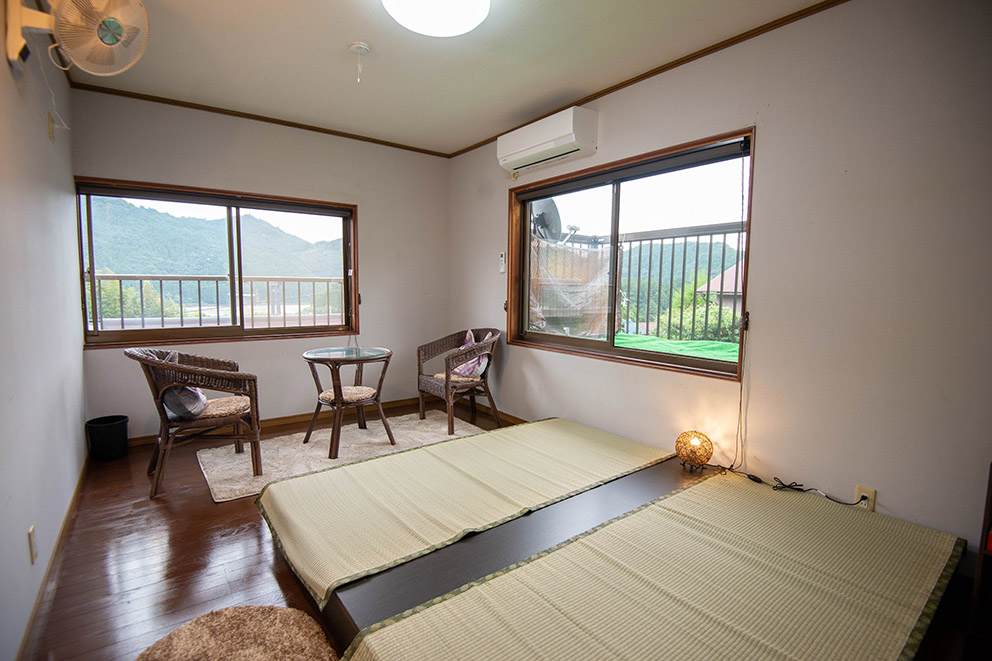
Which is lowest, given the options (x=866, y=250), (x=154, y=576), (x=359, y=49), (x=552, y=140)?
(x=154, y=576)

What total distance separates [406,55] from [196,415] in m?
2.56

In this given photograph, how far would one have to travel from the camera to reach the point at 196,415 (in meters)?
2.85

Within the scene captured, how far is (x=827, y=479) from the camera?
7.55ft

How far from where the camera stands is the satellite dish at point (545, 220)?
13.1 ft

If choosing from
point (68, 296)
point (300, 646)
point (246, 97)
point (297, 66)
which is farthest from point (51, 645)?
point (246, 97)

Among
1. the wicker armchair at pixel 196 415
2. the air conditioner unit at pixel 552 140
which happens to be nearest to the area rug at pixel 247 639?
the wicker armchair at pixel 196 415

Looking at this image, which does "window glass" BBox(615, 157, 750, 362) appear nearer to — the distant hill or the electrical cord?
the electrical cord

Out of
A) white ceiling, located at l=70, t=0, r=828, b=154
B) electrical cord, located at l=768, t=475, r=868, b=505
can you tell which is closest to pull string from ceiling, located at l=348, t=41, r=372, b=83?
white ceiling, located at l=70, t=0, r=828, b=154

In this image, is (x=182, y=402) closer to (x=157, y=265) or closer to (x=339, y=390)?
(x=339, y=390)

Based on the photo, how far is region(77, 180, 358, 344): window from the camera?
11.5 ft

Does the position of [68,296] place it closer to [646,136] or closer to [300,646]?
[300,646]

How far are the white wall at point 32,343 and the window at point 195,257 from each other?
2.04 feet

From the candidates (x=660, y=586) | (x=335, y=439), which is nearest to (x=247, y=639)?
(x=660, y=586)

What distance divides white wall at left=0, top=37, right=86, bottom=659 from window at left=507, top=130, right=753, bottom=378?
3.07 metres
